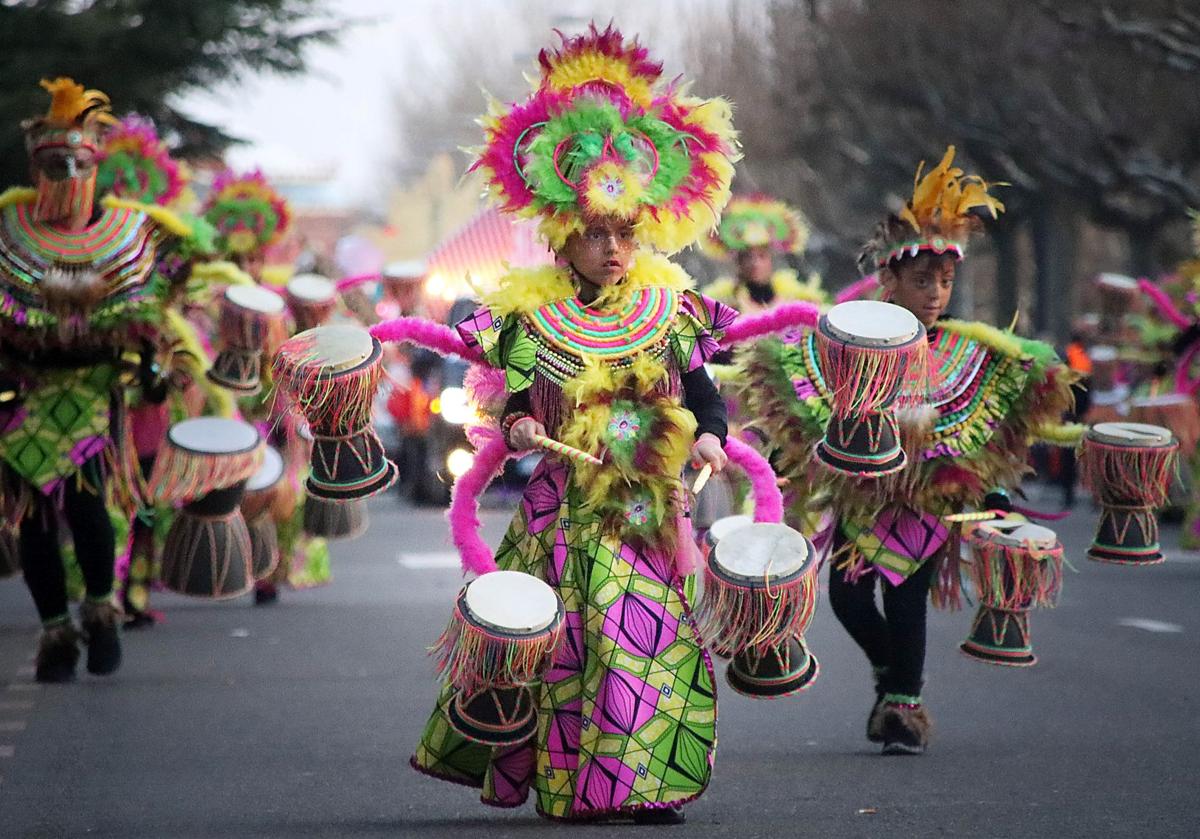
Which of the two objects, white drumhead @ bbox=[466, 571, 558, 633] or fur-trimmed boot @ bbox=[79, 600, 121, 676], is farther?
fur-trimmed boot @ bbox=[79, 600, 121, 676]

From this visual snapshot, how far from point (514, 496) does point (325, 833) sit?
49.3ft

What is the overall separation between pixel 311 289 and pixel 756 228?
2.60m

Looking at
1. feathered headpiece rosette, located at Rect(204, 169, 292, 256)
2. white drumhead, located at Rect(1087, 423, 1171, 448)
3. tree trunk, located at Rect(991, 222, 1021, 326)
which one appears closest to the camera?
white drumhead, located at Rect(1087, 423, 1171, 448)

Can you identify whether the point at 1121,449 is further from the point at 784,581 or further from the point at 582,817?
the point at 582,817

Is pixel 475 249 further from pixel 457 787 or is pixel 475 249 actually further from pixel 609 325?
pixel 609 325

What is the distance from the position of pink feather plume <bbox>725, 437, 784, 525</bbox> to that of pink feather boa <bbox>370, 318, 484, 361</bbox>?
759 mm

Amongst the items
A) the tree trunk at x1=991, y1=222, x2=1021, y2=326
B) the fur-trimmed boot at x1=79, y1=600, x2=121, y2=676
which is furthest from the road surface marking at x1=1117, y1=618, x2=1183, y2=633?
the tree trunk at x1=991, y1=222, x2=1021, y2=326

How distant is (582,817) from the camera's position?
6055mm

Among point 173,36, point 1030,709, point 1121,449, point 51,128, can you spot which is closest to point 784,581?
point 1121,449

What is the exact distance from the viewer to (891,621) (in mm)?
7621

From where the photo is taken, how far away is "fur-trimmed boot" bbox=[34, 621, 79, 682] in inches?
362

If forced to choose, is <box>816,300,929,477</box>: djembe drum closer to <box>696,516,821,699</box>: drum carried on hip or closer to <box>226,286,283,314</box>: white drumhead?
<box>696,516,821,699</box>: drum carried on hip

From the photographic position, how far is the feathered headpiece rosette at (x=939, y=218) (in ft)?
24.7

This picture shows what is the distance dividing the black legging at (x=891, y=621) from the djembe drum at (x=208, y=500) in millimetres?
3013
